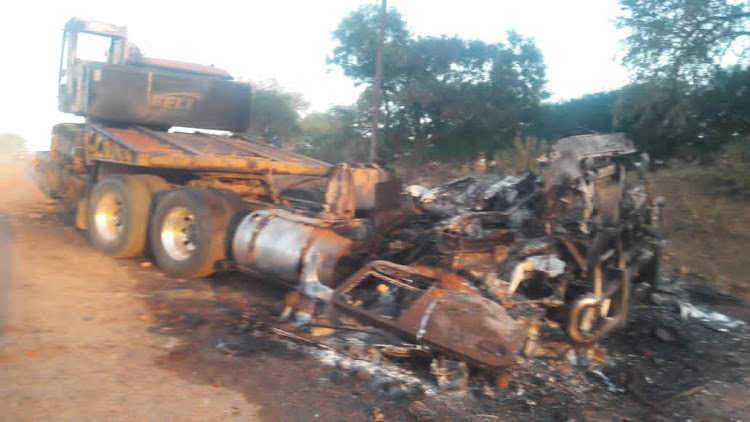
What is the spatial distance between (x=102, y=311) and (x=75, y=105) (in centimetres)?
464

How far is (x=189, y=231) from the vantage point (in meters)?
6.93

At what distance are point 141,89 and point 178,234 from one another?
8.72ft

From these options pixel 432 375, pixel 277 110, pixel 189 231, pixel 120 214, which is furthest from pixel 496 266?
pixel 277 110

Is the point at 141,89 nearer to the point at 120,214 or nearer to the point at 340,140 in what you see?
the point at 120,214

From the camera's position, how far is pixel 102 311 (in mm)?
5324

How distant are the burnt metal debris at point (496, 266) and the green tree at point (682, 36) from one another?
6.90 meters

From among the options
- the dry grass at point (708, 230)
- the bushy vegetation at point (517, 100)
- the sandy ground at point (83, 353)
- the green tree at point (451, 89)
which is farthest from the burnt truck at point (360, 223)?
the green tree at point (451, 89)

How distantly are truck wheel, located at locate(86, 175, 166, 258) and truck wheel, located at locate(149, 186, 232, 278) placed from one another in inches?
12.5

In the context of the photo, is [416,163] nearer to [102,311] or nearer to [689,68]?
[689,68]

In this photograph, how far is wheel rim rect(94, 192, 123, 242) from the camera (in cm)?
792

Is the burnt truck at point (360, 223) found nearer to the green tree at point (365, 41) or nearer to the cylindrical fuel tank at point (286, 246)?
the cylindrical fuel tank at point (286, 246)

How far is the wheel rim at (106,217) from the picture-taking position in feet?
26.0

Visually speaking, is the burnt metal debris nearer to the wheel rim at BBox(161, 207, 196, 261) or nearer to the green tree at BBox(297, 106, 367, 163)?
the wheel rim at BBox(161, 207, 196, 261)

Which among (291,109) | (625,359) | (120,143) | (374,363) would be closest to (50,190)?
(120,143)
